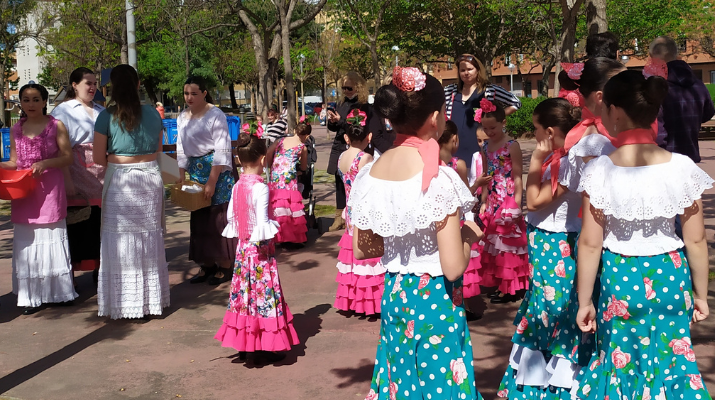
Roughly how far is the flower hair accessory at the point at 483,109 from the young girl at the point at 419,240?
2.82m

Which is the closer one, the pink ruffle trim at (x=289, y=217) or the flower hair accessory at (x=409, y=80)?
the flower hair accessory at (x=409, y=80)

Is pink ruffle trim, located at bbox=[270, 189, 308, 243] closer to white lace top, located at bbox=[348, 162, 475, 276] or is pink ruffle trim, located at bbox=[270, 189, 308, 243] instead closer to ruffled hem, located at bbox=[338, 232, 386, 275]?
ruffled hem, located at bbox=[338, 232, 386, 275]

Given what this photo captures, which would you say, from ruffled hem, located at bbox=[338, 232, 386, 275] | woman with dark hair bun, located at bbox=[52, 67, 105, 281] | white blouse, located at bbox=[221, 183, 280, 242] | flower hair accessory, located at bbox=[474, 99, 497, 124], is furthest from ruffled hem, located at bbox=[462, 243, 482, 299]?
woman with dark hair bun, located at bbox=[52, 67, 105, 281]

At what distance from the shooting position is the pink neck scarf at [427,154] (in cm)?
295

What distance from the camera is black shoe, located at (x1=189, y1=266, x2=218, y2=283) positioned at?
24.7 feet

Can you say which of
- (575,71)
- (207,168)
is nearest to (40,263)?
(207,168)

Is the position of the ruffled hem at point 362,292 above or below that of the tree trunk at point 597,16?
below

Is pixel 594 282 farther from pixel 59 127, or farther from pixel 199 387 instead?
pixel 59 127

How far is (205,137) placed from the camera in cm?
703

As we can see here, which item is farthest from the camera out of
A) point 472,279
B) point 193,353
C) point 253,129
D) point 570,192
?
point 472,279

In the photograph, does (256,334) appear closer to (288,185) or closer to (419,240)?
(419,240)

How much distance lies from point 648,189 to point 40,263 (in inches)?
215

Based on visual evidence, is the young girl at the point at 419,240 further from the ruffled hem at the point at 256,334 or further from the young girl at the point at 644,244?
the ruffled hem at the point at 256,334

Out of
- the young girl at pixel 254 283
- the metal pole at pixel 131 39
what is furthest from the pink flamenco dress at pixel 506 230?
the metal pole at pixel 131 39
